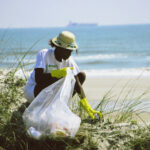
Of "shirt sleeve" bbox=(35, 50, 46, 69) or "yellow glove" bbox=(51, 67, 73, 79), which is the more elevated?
"shirt sleeve" bbox=(35, 50, 46, 69)

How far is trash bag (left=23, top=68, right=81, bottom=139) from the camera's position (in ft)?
7.66

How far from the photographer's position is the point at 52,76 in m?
2.89

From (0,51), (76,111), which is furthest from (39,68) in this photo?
(0,51)

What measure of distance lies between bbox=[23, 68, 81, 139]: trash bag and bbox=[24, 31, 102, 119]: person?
23 cm

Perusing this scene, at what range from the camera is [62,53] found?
112 inches

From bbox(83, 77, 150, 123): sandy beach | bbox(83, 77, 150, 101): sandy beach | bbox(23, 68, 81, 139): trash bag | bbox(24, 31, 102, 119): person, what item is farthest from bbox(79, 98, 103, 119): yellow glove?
bbox(83, 77, 150, 101): sandy beach

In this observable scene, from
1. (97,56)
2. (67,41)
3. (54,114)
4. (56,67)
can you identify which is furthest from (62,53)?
(97,56)

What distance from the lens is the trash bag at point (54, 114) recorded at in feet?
7.66

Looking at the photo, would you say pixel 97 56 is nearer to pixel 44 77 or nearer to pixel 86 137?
pixel 44 77

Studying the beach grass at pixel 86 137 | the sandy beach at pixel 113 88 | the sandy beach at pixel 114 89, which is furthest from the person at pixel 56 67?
the sandy beach at pixel 113 88

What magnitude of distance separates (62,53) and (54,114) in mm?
751

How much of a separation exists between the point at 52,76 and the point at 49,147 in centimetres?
81

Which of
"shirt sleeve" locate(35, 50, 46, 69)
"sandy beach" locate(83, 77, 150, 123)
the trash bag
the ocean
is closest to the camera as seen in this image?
the trash bag

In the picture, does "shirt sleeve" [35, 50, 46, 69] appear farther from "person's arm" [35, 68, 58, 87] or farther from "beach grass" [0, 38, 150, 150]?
"beach grass" [0, 38, 150, 150]
